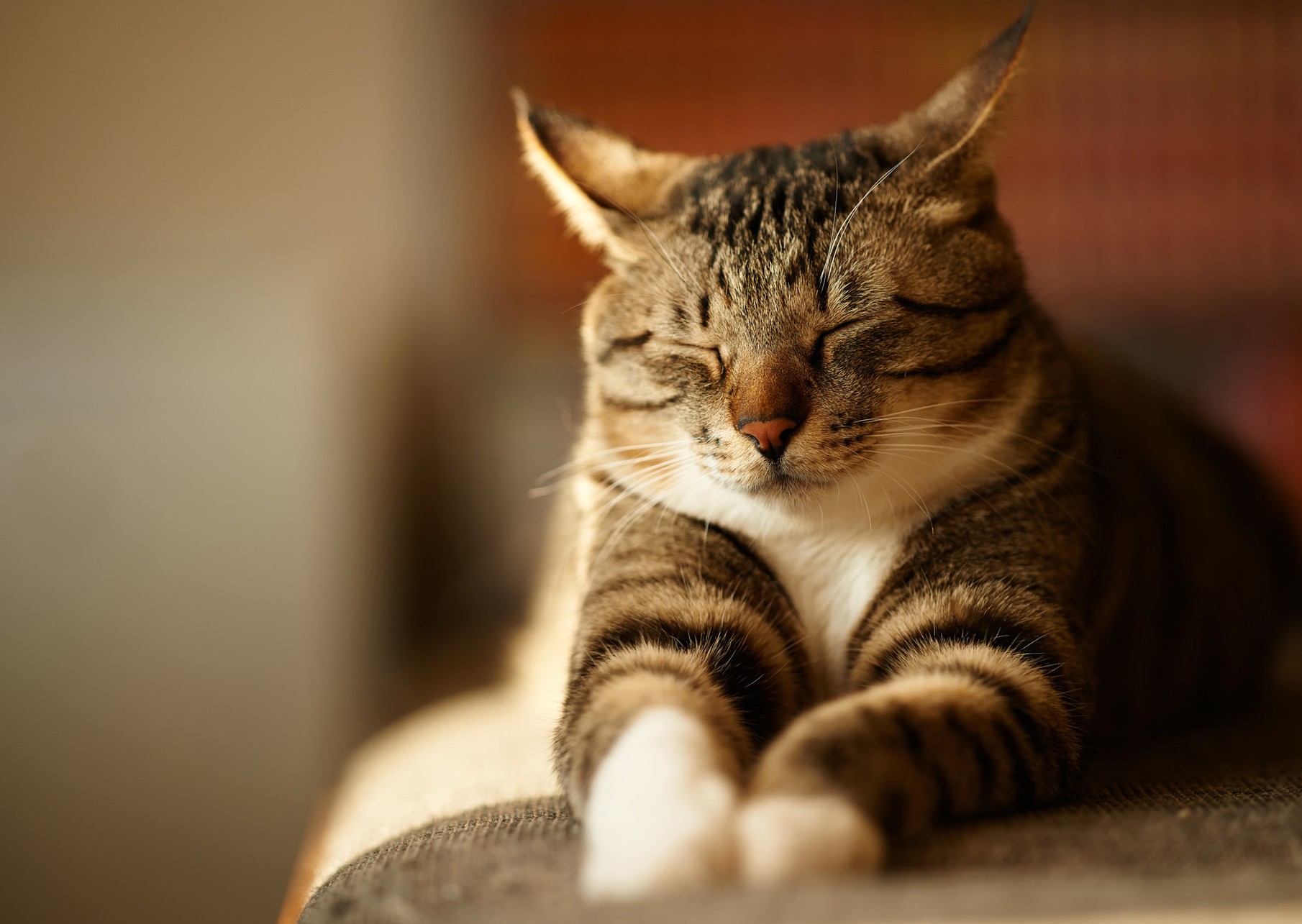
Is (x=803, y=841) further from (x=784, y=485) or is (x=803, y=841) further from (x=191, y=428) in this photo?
(x=191, y=428)

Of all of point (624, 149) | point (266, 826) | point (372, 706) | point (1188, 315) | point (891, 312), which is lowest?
point (266, 826)

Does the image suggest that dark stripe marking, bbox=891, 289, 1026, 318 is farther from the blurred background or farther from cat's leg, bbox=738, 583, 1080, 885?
the blurred background

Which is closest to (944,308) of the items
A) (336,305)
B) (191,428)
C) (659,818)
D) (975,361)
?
(975,361)

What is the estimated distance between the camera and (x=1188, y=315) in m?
2.75

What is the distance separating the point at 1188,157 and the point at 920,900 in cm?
279

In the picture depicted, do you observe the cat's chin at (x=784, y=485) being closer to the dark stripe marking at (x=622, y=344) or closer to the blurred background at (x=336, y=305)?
the dark stripe marking at (x=622, y=344)

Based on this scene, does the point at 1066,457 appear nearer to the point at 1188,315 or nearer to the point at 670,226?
the point at 670,226

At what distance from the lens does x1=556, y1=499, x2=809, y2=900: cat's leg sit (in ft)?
2.07

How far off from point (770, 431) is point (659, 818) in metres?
0.35

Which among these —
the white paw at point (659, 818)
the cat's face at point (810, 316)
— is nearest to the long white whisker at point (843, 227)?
the cat's face at point (810, 316)

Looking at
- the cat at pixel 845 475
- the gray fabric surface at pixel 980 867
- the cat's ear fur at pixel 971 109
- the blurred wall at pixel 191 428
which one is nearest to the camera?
the gray fabric surface at pixel 980 867

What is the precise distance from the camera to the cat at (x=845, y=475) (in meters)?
0.84

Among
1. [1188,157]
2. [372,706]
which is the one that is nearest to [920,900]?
[372,706]

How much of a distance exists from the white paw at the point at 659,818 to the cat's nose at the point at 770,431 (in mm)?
257
